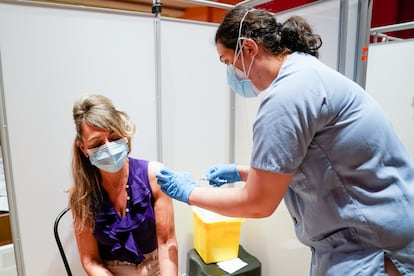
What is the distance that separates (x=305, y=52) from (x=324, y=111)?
258 mm

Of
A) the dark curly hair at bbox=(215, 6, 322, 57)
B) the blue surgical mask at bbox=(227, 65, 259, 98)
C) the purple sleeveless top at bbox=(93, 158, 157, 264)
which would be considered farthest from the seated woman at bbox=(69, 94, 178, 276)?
the dark curly hair at bbox=(215, 6, 322, 57)

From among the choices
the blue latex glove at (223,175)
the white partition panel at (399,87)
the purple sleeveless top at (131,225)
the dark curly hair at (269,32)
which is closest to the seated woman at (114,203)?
the purple sleeveless top at (131,225)

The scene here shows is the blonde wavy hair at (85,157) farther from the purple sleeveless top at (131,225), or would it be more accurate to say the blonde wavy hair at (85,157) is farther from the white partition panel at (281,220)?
the white partition panel at (281,220)

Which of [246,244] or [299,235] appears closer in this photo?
[299,235]

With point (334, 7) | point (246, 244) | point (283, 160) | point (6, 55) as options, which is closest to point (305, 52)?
point (283, 160)

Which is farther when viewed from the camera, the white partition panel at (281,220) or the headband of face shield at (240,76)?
the white partition panel at (281,220)

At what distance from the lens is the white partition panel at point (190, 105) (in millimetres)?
1820

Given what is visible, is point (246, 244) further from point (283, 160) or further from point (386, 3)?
point (386, 3)

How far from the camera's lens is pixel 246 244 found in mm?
2158

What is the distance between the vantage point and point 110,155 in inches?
47.5

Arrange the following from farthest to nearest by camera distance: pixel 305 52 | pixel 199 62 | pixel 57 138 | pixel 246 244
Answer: pixel 246 244
pixel 199 62
pixel 57 138
pixel 305 52

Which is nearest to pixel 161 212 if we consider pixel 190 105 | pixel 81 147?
pixel 81 147

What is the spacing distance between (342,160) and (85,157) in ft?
3.51

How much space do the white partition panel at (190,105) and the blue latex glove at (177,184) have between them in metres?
0.84
